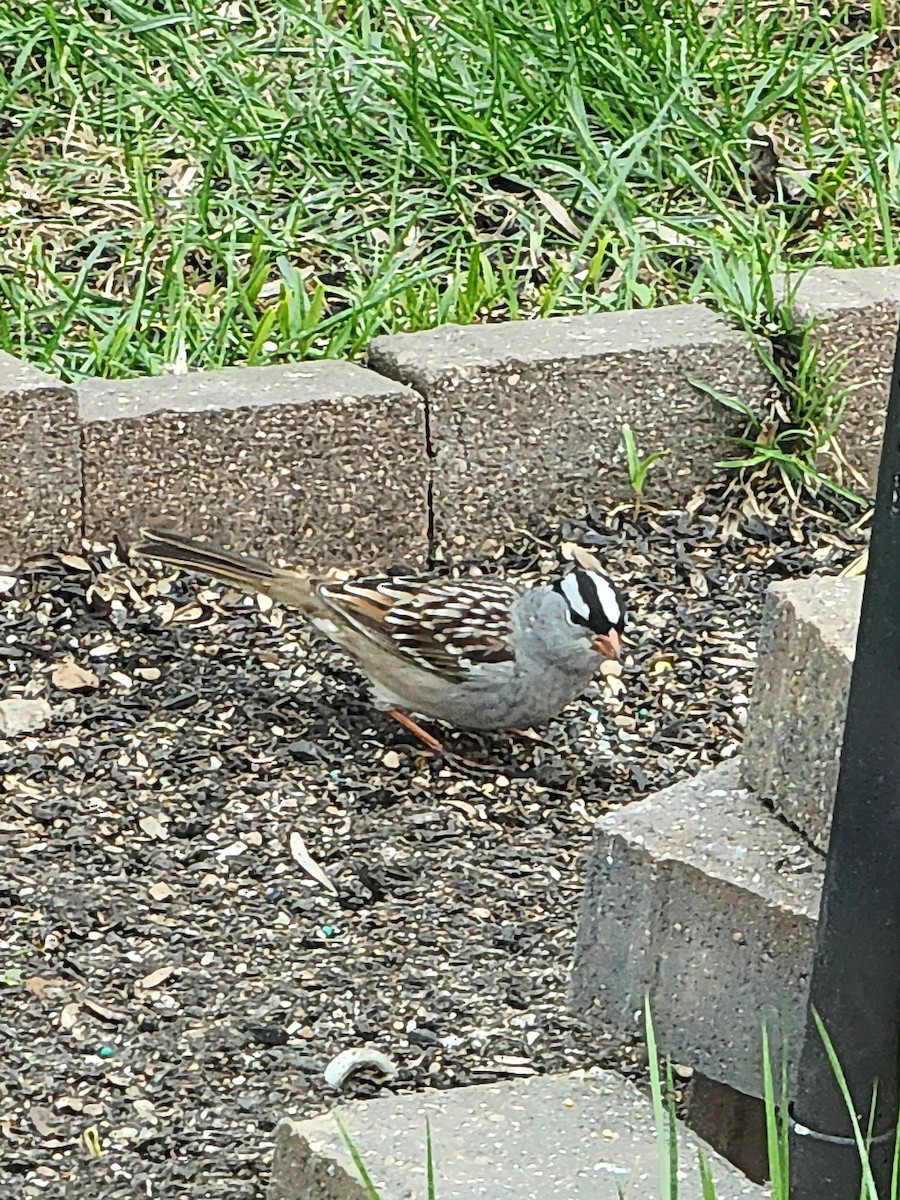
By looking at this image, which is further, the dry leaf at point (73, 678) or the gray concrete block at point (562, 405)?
the gray concrete block at point (562, 405)

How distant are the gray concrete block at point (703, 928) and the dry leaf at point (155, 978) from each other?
0.96 m

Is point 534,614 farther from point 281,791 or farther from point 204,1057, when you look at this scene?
point 204,1057

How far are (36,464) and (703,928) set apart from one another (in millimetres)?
2504

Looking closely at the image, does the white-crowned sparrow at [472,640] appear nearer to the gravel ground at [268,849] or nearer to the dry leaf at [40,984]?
the gravel ground at [268,849]

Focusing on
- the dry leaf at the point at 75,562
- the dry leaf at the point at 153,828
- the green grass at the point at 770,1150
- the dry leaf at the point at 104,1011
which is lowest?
the dry leaf at the point at 104,1011

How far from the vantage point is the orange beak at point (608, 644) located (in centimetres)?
471

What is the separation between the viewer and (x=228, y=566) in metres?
5.01

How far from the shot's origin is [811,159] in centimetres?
666

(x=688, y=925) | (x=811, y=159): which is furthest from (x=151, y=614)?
(x=811, y=159)

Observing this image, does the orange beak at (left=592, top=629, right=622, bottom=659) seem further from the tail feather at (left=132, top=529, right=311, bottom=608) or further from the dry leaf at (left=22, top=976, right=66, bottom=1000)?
the dry leaf at (left=22, top=976, right=66, bottom=1000)

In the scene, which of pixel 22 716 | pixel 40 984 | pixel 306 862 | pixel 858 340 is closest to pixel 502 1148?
pixel 40 984

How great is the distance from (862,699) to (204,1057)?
1824 mm

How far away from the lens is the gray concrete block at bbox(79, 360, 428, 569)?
520cm

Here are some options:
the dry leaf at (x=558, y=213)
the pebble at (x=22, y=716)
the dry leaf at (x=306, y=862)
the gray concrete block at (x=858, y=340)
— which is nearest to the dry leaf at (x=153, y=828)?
the dry leaf at (x=306, y=862)
